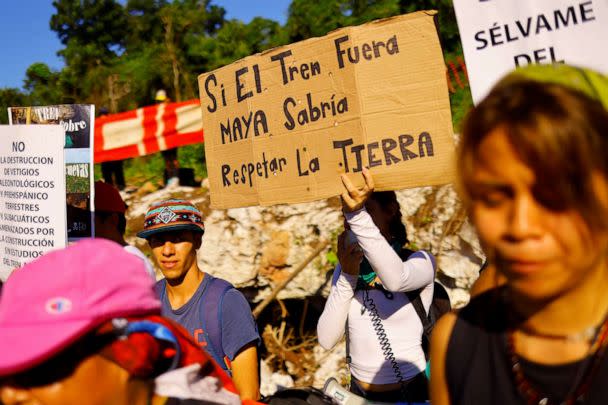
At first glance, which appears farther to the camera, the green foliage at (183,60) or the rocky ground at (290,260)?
the green foliage at (183,60)

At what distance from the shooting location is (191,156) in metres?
10.4

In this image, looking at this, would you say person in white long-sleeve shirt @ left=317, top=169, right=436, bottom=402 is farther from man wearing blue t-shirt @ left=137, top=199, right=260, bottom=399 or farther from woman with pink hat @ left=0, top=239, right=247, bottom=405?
woman with pink hat @ left=0, top=239, right=247, bottom=405

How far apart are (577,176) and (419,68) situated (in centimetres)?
144

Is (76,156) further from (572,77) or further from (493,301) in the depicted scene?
(572,77)

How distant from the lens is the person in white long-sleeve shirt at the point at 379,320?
2.65 meters

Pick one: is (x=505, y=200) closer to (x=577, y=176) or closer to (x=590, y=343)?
(x=577, y=176)

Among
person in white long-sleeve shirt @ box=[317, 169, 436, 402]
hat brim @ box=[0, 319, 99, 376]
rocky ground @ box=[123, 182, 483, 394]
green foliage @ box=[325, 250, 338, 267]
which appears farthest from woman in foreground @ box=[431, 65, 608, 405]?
green foliage @ box=[325, 250, 338, 267]

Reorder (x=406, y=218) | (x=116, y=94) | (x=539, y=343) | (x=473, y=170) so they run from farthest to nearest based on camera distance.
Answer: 1. (x=116, y=94)
2. (x=406, y=218)
3. (x=539, y=343)
4. (x=473, y=170)

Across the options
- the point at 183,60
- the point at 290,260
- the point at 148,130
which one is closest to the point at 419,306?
the point at 290,260

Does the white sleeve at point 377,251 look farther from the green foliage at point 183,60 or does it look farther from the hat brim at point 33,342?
the green foliage at point 183,60

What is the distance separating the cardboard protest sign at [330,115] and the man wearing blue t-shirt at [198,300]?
262 mm

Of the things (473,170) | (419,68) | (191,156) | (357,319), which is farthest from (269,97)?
(191,156)

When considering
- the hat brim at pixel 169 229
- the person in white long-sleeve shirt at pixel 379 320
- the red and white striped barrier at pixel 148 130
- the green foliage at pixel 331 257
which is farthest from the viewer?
the red and white striped barrier at pixel 148 130

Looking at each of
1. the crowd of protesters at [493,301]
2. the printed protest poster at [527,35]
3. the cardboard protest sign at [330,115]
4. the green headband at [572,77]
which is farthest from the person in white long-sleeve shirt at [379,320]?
the green headband at [572,77]
